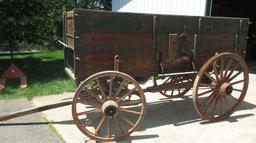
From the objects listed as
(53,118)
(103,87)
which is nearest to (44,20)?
(53,118)

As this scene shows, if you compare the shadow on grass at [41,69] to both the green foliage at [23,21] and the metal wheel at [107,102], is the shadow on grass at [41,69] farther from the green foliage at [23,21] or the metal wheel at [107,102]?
the metal wheel at [107,102]

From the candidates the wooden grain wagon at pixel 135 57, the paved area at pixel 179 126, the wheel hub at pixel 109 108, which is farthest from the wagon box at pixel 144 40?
the paved area at pixel 179 126

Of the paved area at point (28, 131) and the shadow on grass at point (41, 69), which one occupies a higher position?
the shadow on grass at point (41, 69)

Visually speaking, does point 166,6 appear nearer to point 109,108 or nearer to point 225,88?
point 225,88

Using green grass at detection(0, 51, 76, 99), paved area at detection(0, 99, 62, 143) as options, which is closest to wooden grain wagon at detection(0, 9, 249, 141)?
paved area at detection(0, 99, 62, 143)

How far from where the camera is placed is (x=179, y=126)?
16.9 feet

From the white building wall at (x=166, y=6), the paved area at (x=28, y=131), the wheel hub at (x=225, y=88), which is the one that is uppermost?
the white building wall at (x=166, y=6)

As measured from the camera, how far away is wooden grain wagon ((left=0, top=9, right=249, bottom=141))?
14.2ft

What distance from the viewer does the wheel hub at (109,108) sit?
4.39 meters

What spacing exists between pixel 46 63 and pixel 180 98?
5430mm

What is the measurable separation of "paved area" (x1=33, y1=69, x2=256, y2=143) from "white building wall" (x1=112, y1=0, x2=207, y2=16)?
10.8 ft

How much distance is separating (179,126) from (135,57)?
1.39 m

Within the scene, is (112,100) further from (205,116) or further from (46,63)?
(46,63)

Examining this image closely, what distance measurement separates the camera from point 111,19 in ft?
14.4
